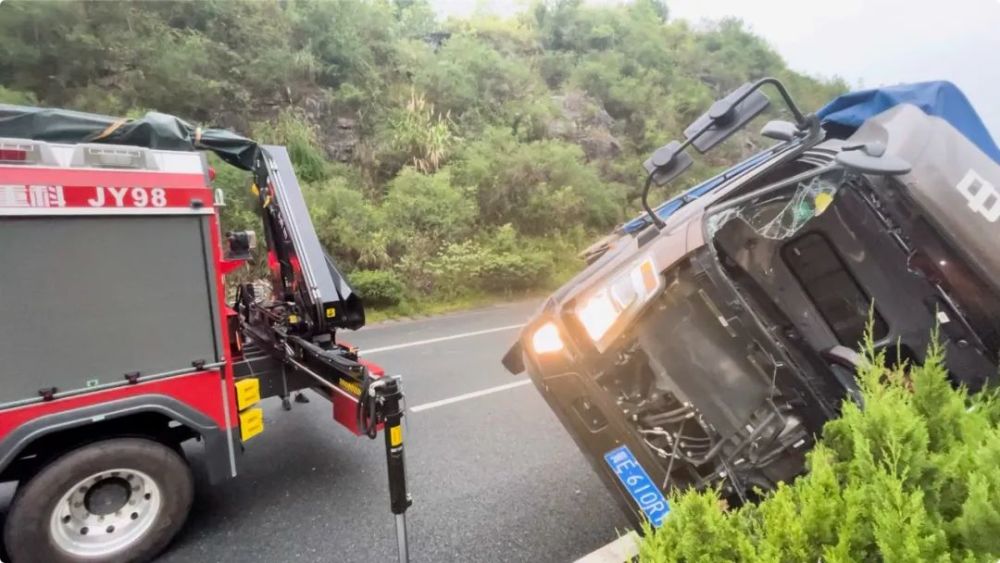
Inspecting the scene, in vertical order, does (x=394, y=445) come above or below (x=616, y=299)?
below

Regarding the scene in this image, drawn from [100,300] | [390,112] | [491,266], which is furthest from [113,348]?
[390,112]

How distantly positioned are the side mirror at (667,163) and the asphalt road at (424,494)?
6.66 ft

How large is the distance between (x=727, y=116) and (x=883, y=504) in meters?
1.74

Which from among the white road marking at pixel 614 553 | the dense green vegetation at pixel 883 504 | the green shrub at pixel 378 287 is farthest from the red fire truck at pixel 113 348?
the green shrub at pixel 378 287

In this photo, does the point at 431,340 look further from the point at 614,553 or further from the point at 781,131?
the point at 781,131

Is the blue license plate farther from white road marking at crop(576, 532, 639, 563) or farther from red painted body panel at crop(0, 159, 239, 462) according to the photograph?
red painted body panel at crop(0, 159, 239, 462)

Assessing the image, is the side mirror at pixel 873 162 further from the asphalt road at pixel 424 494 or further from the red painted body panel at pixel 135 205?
the red painted body panel at pixel 135 205

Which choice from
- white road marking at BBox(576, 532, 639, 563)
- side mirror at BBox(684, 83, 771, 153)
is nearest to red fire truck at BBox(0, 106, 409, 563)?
white road marking at BBox(576, 532, 639, 563)

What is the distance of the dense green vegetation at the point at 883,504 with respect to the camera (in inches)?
55.3

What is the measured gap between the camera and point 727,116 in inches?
100

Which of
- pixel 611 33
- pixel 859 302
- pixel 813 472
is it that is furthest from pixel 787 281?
pixel 611 33

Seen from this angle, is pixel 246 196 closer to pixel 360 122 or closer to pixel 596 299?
pixel 360 122

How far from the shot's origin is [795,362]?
8.70 ft

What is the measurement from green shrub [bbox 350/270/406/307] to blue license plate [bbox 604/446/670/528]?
7435 mm
